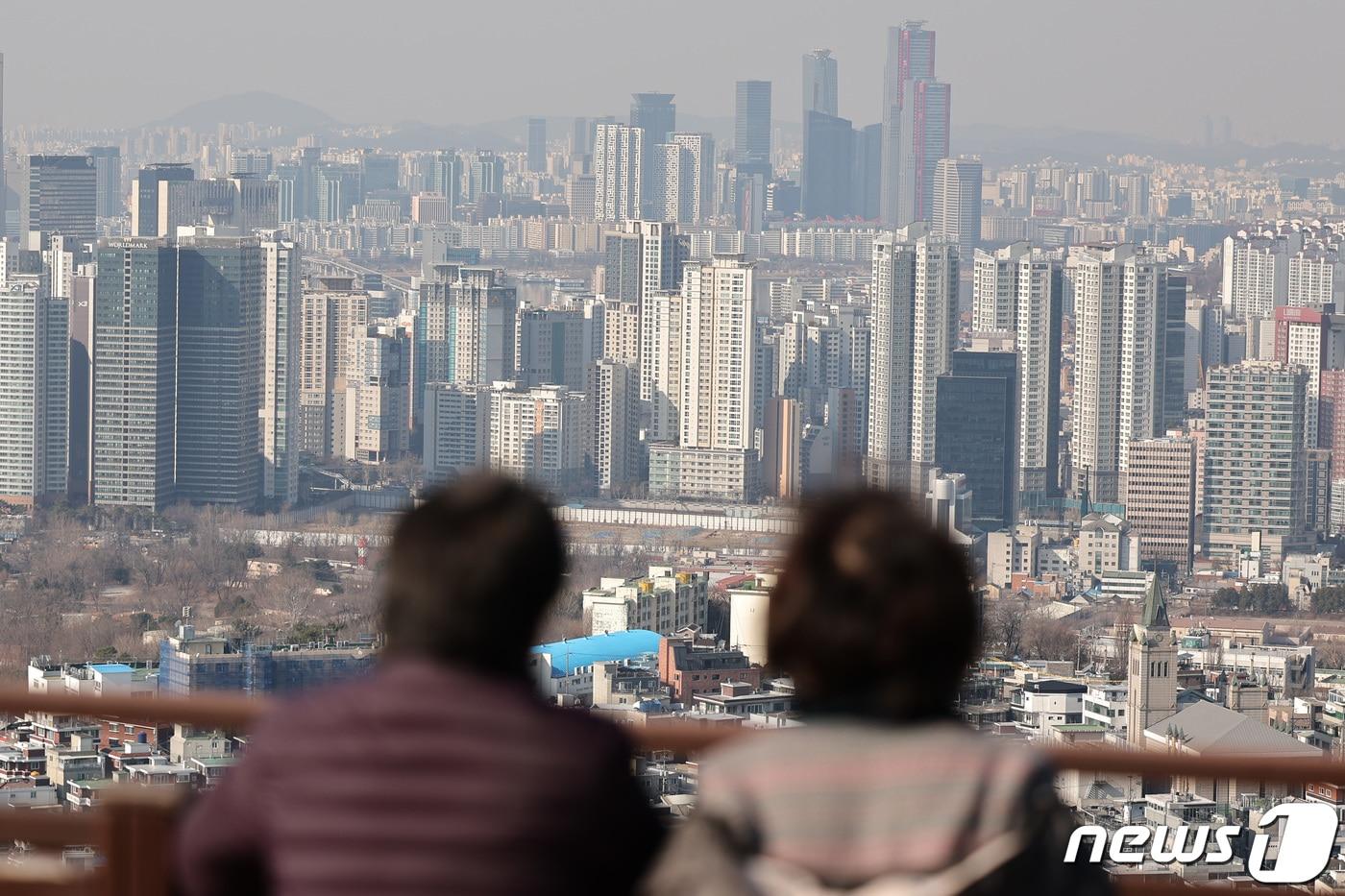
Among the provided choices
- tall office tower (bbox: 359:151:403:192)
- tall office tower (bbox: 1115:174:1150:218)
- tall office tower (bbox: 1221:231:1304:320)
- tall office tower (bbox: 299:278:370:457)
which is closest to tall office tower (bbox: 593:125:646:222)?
tall office tower (bbox: 359:151:403:192)

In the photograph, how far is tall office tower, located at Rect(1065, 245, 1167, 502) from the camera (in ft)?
74.1

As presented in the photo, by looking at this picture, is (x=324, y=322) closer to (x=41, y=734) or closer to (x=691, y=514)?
(x=691, y=514)

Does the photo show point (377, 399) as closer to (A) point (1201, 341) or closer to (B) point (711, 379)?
(B) point (711, 379)

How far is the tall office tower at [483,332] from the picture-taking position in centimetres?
2627

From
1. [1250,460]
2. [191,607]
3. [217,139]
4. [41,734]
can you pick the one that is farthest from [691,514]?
[217,139]

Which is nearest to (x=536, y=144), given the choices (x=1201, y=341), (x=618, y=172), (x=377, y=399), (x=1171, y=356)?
(x=618, y=172)

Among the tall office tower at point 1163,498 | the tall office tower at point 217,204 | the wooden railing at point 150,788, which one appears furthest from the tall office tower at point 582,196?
the wooden railing at point 150,788

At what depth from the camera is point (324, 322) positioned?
84.8 ft

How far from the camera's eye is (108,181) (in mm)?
32844

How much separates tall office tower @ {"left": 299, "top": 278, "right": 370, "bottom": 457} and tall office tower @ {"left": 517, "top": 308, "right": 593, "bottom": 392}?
204 centimetres

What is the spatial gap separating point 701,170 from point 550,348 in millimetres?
14928

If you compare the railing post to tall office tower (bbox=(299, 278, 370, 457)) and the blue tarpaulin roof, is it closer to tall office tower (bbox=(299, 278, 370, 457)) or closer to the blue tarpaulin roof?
the blue tarpaulin roof

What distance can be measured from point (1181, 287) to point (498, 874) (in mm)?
24484

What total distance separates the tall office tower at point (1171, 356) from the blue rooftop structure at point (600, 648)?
12236 millimetres
